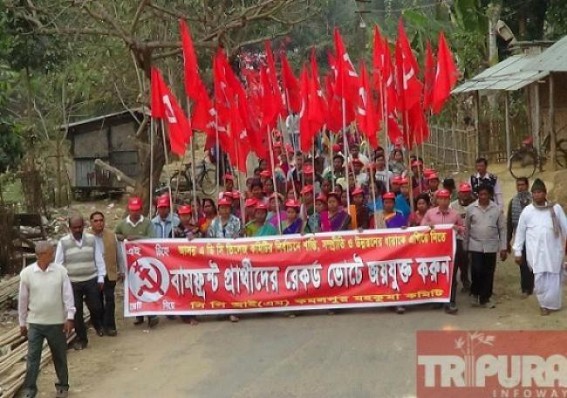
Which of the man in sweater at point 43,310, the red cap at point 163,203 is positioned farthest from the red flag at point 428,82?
the man in sweater at point 43,310

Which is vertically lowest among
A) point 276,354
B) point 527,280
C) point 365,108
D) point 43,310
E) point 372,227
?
point 276,354

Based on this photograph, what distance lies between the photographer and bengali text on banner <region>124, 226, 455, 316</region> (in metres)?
10.2

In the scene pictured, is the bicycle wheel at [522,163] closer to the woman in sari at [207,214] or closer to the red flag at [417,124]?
the red flag at [417,124]

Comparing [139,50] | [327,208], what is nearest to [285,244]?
[327,208]

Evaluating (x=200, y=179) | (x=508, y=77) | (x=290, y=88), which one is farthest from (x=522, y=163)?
(x=290, y=88)

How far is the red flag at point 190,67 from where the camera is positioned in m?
10.9

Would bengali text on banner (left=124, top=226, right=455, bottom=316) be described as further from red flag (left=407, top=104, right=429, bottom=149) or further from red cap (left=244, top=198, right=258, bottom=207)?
red flag (left=407, top=104, right=429, bottom=149)

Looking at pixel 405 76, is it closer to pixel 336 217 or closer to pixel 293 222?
pixel 336 217

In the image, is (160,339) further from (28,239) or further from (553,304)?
(28,239)

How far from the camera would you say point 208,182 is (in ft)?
81.5

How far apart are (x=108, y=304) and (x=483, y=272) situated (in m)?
4.61

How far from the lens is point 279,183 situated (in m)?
15.2

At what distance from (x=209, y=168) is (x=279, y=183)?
32.1 ft

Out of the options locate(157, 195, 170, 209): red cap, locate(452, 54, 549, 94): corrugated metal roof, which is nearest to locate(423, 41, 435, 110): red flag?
locate(157, 195, 170, 209): red cap
